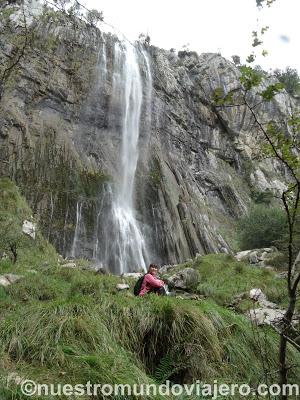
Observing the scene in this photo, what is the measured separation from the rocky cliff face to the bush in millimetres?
2235

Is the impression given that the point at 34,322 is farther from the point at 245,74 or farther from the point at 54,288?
the point at 54,288

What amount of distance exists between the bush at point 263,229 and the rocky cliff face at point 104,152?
224 centimetres

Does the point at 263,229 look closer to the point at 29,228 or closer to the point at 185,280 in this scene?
the point at 185,280

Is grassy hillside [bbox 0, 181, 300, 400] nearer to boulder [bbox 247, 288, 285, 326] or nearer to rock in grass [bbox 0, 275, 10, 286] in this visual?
boulder [bbox 247, 288, 285, 326]

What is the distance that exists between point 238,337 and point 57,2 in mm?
5898

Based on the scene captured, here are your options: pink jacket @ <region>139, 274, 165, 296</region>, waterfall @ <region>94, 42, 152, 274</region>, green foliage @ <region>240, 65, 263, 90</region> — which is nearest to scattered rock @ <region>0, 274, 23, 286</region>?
pink jacket @ <region>139, 274, 165, 296</region>

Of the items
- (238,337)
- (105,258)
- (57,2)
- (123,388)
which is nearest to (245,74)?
(123,388)

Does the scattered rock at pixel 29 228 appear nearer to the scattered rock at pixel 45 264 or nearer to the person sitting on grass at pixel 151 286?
the scattered rock at pixel 45 264

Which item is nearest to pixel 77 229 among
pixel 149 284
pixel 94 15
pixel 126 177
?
pixel 126 177

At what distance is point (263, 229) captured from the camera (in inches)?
1094

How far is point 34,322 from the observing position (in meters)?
5.08

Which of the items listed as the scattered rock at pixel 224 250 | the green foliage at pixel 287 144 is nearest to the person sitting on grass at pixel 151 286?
the green foliage at pixel 287 144

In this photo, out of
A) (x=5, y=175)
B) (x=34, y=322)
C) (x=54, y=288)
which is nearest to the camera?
(x=34, y=322)

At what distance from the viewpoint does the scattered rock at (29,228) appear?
17.0 m
